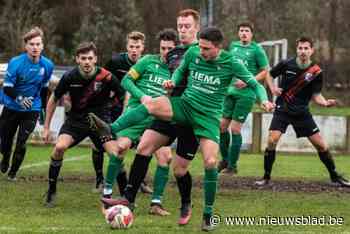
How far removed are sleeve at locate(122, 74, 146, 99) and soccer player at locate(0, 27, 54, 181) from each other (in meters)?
2.73

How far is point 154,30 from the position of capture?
47.0 m

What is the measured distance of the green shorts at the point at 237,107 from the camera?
12.8 m

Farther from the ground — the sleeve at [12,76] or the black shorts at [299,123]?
the sleeve at [12,76]

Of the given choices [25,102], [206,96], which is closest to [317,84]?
[206,96]

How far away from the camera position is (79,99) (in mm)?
9711

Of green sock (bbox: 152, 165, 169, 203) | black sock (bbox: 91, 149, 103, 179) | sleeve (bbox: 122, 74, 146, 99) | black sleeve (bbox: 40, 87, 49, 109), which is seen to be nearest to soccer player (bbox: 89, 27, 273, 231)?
sleeve (bbox: 122, 74, 146, 99)

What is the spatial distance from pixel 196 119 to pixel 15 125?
4668mm

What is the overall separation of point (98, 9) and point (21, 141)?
31.2 metres

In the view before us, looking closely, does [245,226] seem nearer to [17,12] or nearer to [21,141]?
[21,141]

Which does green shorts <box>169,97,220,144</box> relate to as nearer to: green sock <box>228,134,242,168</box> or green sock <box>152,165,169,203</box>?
green sock <box>152,165,169,203</box>

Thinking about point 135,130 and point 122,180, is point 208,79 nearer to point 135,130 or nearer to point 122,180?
point 135,130

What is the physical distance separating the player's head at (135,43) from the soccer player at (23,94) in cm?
155

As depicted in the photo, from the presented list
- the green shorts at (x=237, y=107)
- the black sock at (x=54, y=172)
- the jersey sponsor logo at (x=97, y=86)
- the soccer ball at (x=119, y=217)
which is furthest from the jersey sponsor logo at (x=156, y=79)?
the green shorts at (x=237, y=107)

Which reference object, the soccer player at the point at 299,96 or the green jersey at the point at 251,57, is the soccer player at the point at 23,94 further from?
the soccer player at the point at 299,96
